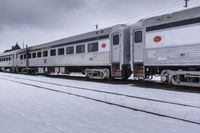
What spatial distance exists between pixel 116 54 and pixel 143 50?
2700 millimetres

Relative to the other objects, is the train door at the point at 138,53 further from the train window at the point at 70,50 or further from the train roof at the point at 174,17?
the train window at the point at 70,50

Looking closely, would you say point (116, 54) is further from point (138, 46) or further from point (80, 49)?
point (80, 49)

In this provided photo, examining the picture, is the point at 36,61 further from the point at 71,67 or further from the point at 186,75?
the point at 186,75

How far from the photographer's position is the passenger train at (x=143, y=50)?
12000 mm

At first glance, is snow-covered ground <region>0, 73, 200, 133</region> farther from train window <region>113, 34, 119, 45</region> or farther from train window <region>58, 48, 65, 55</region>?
train window <region>58, 48, 65, 55</region>

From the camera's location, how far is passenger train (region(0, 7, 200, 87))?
12.0m

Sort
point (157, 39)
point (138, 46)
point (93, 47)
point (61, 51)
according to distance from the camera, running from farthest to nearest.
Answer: point (61, 51)
point (93, 47)
point (138, 46)
point (157, 39)

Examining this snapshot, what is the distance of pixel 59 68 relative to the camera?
24.6 meters

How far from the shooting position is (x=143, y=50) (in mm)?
14383

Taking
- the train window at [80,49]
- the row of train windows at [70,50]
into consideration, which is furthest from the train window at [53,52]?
the train window at [80,49]

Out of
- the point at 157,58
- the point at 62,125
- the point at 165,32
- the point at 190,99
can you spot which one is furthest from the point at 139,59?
the point at 62,125

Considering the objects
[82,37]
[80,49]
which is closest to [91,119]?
[82,37]

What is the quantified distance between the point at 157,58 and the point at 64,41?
11.4 m

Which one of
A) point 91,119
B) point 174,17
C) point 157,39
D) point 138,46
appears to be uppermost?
point 174,17
